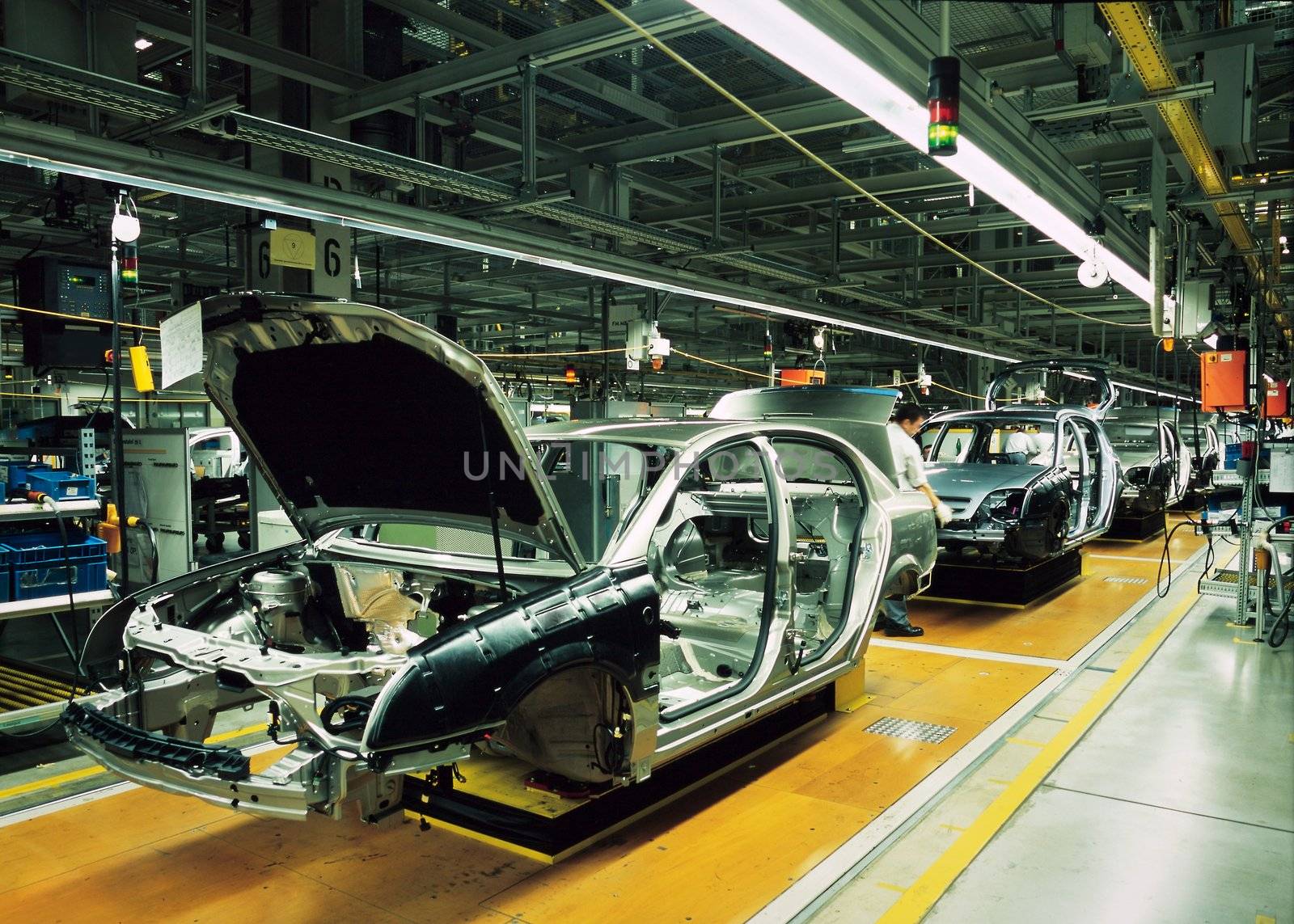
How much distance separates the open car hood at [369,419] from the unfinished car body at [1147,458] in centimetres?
1158

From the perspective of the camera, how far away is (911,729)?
4609 mm

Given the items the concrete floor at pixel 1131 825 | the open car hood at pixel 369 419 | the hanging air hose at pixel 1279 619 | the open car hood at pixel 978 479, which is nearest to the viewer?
the open car hood at pixel 369 419

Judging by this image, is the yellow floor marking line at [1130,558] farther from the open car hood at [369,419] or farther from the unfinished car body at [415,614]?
the open car hood at [369,419]

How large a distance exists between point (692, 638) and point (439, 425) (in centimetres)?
191

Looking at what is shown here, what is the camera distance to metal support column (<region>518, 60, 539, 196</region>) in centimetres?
538

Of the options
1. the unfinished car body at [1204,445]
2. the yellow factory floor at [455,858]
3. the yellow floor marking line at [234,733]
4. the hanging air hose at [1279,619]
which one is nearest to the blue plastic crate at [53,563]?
the yellow floor marking line at [234,733]

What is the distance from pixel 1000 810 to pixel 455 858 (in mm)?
2155

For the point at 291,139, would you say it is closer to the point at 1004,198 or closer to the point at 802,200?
the point at 1004,198

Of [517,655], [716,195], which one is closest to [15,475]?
[517,655]

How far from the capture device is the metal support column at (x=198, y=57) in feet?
13.6

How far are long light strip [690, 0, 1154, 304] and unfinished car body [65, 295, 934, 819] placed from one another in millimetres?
1429

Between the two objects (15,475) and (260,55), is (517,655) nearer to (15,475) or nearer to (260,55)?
(15,475)

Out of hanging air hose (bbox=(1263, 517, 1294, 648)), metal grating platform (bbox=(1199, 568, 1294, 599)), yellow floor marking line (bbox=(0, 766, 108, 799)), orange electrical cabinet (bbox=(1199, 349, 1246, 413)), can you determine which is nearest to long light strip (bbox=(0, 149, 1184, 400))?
yellow floor marking line (bbox=(0, 766, 108, 799))

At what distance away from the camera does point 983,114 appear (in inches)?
183
